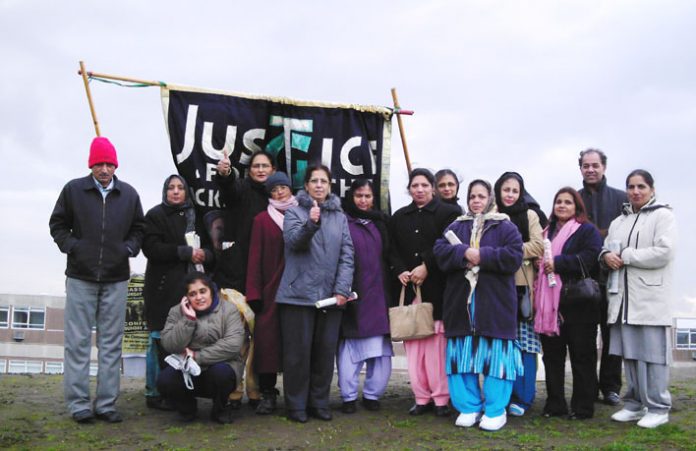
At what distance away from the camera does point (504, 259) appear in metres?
5.59

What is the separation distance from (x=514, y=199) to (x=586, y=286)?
99 cm

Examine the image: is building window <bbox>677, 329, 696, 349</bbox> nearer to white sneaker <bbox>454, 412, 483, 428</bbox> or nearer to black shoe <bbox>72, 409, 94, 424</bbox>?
white sneaker <bbox>454, 412, 483, 428</bbox>

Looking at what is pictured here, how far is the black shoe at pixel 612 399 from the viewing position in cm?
659

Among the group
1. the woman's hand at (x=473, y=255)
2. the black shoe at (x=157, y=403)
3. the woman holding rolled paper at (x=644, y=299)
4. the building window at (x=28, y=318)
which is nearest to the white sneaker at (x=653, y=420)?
the woman holding rolled paper at (x=644, y=299)

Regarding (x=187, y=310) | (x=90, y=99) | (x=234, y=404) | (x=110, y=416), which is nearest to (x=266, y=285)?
(x=187, y=310)

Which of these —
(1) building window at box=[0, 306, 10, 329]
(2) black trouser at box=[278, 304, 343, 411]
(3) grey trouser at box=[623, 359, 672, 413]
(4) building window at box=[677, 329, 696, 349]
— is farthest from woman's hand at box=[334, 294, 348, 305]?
(1) building window at box=[0, 306, 10, 329]

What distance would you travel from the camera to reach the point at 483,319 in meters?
5.59

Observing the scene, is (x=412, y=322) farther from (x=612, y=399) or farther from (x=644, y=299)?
(x=612, y=399)

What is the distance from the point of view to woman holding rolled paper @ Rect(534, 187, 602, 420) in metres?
5.80

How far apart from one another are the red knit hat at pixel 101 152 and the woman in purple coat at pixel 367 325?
2.19 metres

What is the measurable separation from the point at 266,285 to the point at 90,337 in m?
1.52

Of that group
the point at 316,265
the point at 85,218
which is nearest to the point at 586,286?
the point at 316,265

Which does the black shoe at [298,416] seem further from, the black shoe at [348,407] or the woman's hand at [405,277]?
the woman's hand at [405,277]

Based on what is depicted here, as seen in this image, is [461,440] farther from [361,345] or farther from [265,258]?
[265,258]
